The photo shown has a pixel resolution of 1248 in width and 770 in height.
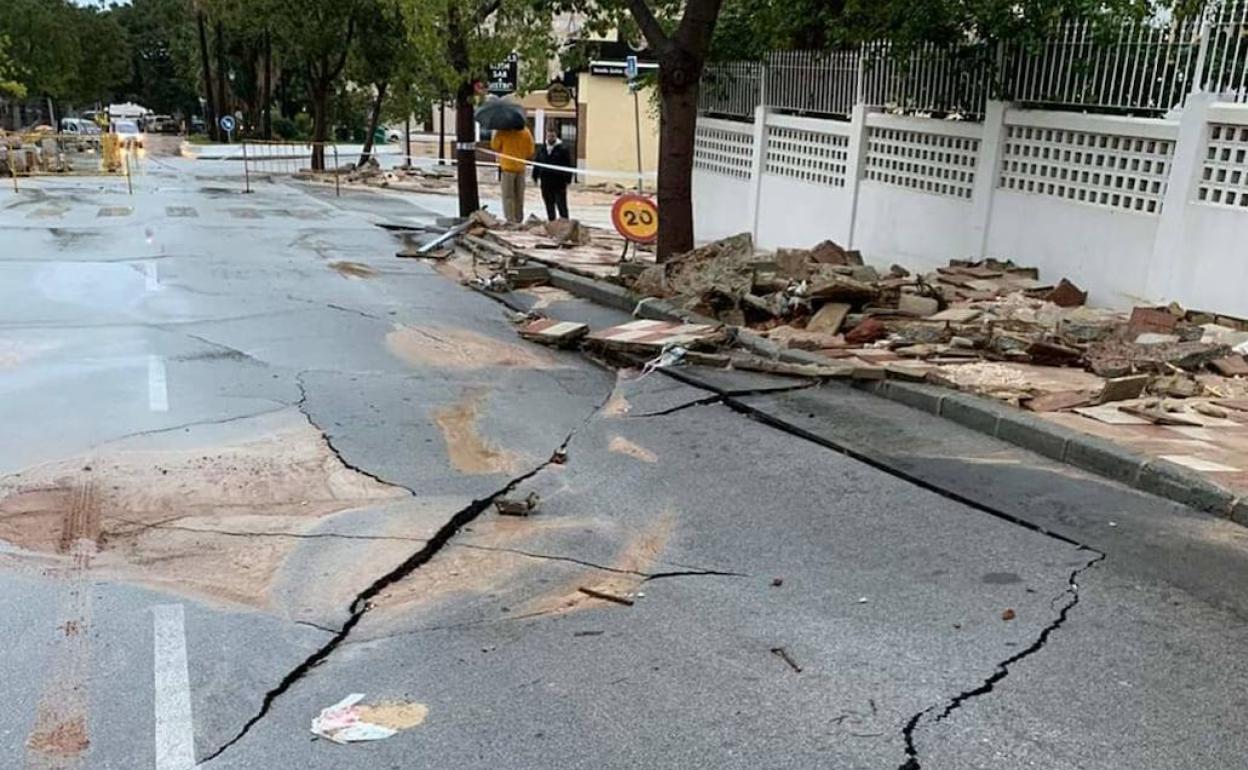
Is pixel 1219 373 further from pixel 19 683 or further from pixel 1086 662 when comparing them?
pixel 19 683

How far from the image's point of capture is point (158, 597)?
446 cm

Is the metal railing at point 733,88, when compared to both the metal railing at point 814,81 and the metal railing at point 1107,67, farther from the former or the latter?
the metal railing at point 1107,67

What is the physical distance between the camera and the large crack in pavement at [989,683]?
339 cm

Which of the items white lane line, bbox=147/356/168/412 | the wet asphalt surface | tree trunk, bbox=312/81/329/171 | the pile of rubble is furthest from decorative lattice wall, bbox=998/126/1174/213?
tree trunk, bbox=312/81/329/171

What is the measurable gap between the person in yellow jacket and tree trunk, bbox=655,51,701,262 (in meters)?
7.87

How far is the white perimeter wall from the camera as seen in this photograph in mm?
9047

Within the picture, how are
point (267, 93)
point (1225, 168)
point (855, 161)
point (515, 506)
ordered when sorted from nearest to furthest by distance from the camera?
point (515, 506), point (1225, 168), point (855, 161), point (267, 93)

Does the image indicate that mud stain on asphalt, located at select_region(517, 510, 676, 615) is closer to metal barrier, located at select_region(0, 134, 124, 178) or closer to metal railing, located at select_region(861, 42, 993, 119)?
metal railing, located at select_region(861, 42, 993, 119)

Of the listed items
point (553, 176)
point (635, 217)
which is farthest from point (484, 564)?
point (553, 176)

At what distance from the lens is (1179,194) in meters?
9.27

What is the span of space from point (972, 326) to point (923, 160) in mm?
4464

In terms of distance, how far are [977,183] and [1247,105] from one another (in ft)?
11.1

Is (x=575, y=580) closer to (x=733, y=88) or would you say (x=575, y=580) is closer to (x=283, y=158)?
(x=733, y=88)

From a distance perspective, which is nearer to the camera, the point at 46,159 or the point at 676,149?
the point at 676,149
